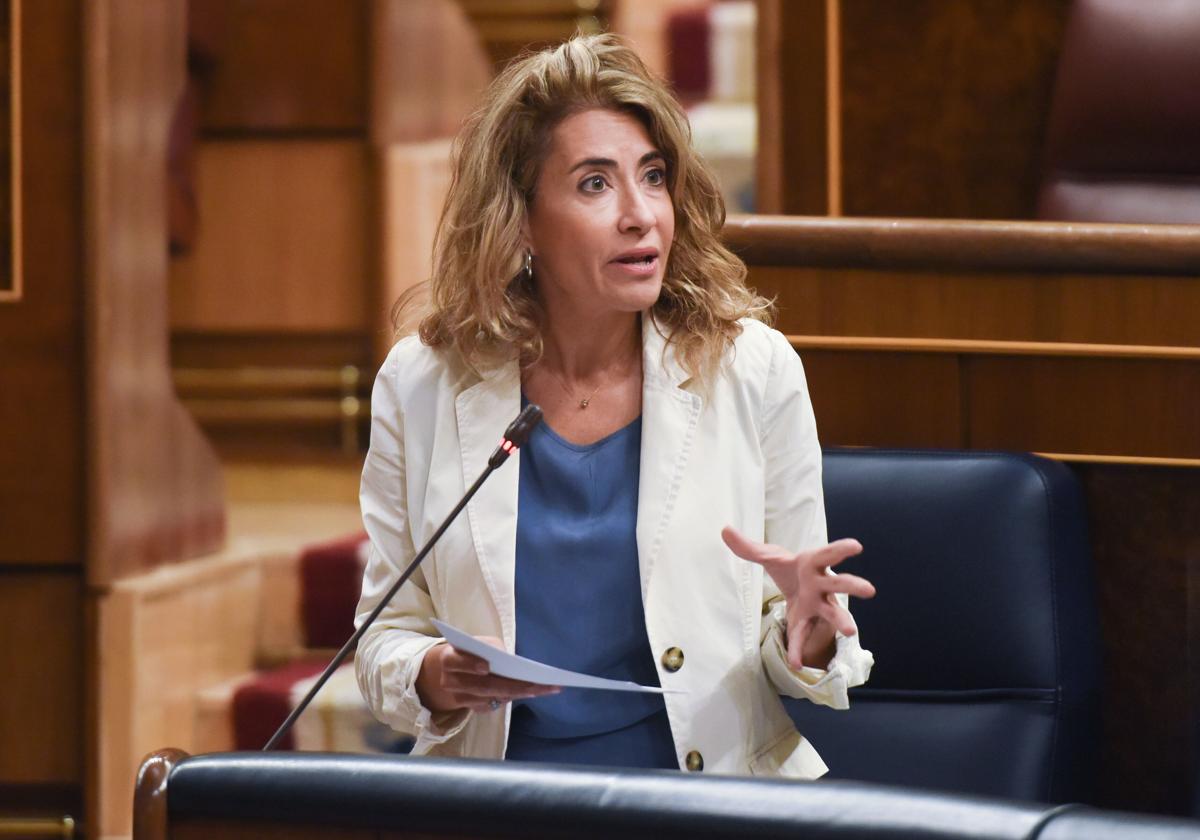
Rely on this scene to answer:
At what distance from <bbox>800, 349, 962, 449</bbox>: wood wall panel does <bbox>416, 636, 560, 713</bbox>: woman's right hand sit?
1.06 ft

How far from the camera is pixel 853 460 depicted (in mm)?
1034

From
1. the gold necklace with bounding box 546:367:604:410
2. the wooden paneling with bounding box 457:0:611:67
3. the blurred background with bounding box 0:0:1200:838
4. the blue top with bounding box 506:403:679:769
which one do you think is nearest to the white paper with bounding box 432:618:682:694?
the blue top with bounding box 506:403:679:769

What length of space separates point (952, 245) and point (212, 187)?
1.31m

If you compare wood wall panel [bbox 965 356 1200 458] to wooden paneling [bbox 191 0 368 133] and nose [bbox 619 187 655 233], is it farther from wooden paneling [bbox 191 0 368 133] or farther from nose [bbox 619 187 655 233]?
wooden paneling [bbox 191 0 368 133]

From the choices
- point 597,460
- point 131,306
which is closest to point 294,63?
point 131,306

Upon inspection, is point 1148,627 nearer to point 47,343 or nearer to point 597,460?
point 597,460

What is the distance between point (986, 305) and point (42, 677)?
35.4 inches

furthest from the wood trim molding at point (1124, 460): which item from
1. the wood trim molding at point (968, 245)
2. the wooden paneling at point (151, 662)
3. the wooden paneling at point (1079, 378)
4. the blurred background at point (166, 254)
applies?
the wooden paneling at point (151, 662)

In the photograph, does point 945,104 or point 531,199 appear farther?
point 945,104

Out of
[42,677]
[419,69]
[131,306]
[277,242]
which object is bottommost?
[42,677]

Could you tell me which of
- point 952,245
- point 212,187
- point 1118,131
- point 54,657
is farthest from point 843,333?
point 212,187

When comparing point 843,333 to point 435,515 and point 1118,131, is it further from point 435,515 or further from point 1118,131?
point 1118,131

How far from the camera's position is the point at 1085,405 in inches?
43.2

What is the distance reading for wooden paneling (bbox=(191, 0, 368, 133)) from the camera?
7.08 ft
